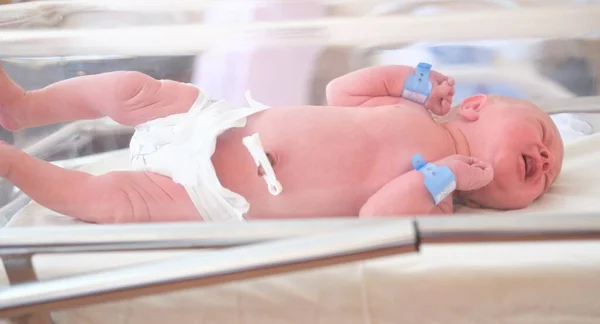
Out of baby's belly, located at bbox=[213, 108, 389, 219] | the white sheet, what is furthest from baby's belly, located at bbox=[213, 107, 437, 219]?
the white sheet

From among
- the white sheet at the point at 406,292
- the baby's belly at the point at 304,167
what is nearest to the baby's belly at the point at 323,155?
the baby's belly at the point at 304,167

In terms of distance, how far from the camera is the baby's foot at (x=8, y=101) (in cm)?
90

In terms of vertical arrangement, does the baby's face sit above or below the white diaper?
below

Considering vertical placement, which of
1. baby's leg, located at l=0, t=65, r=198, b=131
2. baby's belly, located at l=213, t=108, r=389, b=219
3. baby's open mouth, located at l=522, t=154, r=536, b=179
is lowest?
baby's open mouth, located at l=522, t=154, r=536, b=179

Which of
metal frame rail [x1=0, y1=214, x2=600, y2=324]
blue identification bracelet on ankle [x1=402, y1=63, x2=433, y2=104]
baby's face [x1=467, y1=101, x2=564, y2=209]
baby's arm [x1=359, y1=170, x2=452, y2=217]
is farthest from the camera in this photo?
blue identification bracelet on ankle [x1=402, y1=63, x2=433, y2=104]

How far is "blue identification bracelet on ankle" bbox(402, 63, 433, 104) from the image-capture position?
96cm

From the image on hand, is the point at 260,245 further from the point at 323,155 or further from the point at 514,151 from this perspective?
the point at 514,151

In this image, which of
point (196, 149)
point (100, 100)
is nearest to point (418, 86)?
point (196, 149)

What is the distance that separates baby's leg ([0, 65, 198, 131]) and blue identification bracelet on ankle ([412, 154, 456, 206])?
1.19 feet

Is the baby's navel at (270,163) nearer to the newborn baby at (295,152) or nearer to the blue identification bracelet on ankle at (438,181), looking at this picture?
the newborn baby at (295,152)

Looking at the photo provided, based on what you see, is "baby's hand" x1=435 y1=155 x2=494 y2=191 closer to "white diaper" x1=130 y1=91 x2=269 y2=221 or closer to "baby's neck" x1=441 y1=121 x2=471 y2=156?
"baby's neck" x1=441 y1=121 x2=471 y2=156

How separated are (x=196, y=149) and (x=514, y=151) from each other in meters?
0.41

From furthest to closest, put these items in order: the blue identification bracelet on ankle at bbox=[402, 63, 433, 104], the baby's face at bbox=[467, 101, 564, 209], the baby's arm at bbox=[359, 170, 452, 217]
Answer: the blue identification bracelet on ankle at bbox=[402, 63, 433, 104] < the baby's face at bbox=[467, 101, 564, 209] < the baby's arm at bbox=[359, 170, 452, 217]

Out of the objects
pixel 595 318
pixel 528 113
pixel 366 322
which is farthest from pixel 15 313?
pixel 528 113
